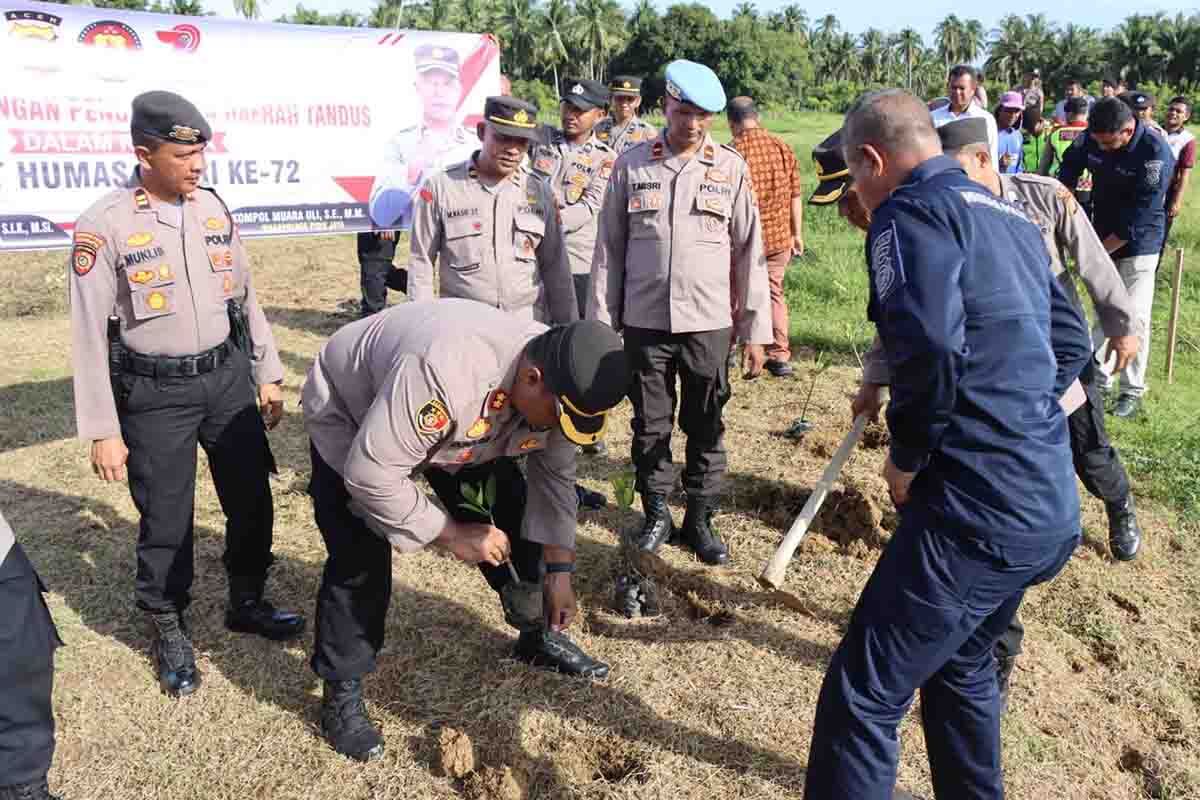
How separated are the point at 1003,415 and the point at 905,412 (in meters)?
0.21

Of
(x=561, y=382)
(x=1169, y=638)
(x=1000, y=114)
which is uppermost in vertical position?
(x=1000, y=114)

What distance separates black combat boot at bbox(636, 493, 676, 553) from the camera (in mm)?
4129

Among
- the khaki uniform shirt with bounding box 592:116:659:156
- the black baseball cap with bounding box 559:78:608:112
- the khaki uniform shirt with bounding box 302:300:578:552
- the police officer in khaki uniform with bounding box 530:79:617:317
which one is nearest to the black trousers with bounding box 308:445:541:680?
the khaki uniform shirt with bounding box 302:300:578:552

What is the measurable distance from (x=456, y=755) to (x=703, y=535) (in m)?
1.72

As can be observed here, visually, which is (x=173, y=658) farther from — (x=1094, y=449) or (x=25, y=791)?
(x=1094, y=449)

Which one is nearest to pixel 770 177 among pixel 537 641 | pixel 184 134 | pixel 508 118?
pixel 508 118

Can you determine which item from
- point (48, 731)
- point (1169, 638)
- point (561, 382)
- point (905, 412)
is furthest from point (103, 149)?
point (1169, 638)

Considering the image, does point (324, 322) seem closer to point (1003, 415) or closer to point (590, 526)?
point (590, 526)

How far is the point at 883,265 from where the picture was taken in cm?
195

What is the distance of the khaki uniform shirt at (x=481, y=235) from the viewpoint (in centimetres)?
408

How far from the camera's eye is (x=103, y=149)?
15.6 feet

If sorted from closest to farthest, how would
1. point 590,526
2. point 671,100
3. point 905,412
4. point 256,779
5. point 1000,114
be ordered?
point 905,412
point 256,779
point 671,100
point 590,526
point 1000,114

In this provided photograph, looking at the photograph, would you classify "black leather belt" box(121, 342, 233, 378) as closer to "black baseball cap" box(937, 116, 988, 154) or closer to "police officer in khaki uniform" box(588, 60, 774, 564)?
"police officer in khaki uniform" box(588, 60, 774, 564)

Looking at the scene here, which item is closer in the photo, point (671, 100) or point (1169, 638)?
point (1169, 638)
